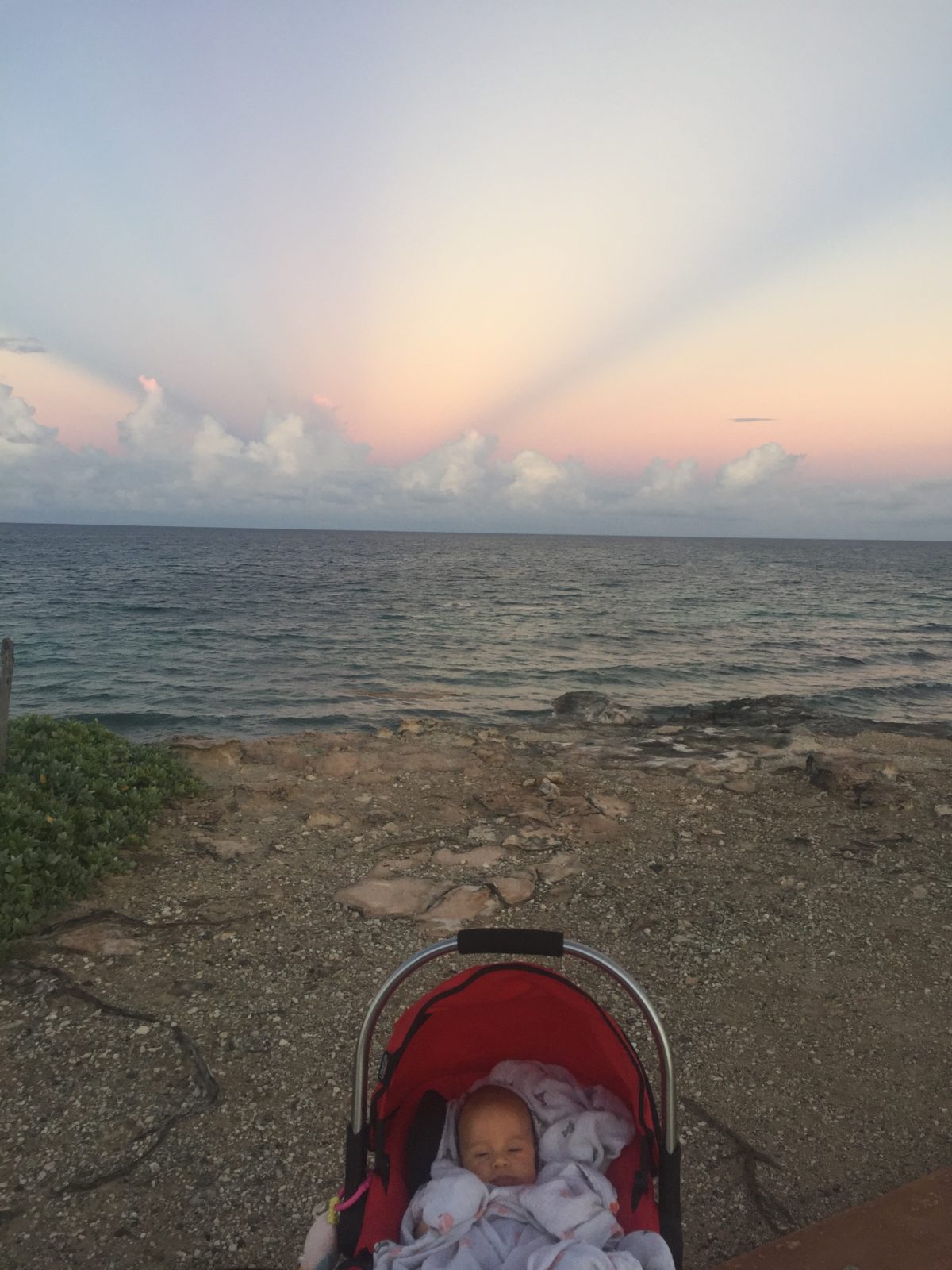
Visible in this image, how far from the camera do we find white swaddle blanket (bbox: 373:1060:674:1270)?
2.39 meters

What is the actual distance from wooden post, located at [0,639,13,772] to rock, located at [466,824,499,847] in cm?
428

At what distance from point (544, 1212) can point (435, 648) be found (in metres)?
24.1

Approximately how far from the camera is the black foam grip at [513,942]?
9.02 feet

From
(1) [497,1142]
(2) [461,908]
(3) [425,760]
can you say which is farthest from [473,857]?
(1) [497,1142]

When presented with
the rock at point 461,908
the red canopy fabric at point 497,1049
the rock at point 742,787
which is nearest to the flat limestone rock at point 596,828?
the rock at point 461,908

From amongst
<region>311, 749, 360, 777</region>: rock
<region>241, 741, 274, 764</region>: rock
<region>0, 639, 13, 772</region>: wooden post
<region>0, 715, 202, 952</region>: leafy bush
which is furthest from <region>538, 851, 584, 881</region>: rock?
<region>0, 639, 13, 772</region>: wooden post

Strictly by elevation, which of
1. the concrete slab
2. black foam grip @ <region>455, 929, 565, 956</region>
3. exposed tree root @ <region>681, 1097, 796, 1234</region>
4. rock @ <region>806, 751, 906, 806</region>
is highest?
black foam grip @ <region>455, 929, 565, 956</region>

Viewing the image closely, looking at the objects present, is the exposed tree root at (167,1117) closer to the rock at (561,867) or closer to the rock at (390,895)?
the rock at (390,895)

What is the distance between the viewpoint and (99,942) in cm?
507

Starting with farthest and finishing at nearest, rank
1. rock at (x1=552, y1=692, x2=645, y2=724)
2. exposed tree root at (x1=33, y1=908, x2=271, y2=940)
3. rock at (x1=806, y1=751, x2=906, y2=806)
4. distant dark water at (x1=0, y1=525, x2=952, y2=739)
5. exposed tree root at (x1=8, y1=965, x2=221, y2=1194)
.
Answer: distant dark water at (x1=0, y1=525, x2=952, y2=739) < rock at (x1=552, y1=692, x2=645, y2=724) < rock at (x1=806, y1=751, x2=906, y2=806) < exposed tree root at (x1=33, y1=908, x2=271, y2=940) < exposed tree root at (x1=8, y1=965, x2=221, y2=1194)

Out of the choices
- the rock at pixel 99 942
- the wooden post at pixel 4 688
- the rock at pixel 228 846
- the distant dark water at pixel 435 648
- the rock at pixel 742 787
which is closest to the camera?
the rock at pixel 99 942

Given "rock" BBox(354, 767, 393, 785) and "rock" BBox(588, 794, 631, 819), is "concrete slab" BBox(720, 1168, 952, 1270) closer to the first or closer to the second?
"rock" BBox(588, 794, 631, 819)

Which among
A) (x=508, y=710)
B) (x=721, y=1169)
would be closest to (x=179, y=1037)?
(x=721, y=1169)

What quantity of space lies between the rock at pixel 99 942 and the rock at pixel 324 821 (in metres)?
2.29
